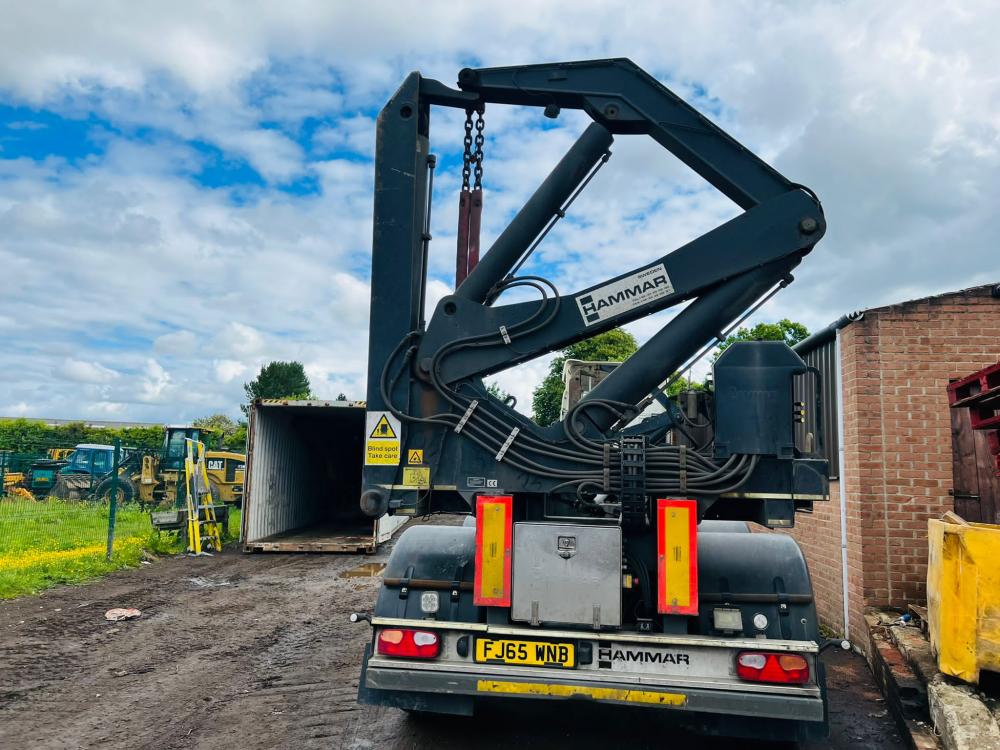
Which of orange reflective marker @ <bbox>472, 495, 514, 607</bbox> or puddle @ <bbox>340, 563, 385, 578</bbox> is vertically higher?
orange reflective marker @ <bbox>472, 495, 514, 607</bbox>

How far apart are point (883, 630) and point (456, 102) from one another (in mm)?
5316

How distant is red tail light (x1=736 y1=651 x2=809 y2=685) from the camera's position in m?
3.62

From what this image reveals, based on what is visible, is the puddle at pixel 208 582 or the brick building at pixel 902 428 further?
the puddle at pixel 208 582

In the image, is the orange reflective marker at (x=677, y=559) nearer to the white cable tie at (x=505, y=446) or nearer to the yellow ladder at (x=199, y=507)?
the white cable tie at (x=505, y=446)

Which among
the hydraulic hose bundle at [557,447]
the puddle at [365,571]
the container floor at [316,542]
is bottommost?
the puddle at [365,571]

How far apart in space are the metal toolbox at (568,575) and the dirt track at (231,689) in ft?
4.05

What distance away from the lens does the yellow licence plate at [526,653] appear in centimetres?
375

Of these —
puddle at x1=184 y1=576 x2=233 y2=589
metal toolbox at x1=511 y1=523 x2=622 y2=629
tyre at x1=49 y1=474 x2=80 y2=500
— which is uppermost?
metal toolbox at x1=511 y1=523 x2=622 y2=629

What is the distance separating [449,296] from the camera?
4.46 metres

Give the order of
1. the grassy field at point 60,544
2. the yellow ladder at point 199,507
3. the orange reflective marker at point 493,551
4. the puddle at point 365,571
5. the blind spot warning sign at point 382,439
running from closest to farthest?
1. the orange reflective marker at point 493,551
2. the blind spot warning sign at point 382,439
3. the grassy field at point 60,544
4. the puddle at point 365,571
5. the yellow ladder at point 199,507

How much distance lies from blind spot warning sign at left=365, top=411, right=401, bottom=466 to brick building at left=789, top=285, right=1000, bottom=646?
4078mm

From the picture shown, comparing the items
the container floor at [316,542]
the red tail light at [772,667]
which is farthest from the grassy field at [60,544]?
the red tail light at [772,667]

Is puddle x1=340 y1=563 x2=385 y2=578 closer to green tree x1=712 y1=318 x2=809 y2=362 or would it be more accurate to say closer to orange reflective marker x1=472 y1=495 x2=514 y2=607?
orange reflective marker x1=472 y1=495 x2=514 y2=607

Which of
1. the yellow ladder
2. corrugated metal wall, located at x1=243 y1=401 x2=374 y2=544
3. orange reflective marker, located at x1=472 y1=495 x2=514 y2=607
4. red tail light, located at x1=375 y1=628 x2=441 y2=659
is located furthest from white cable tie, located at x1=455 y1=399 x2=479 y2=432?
the yellow ladder
